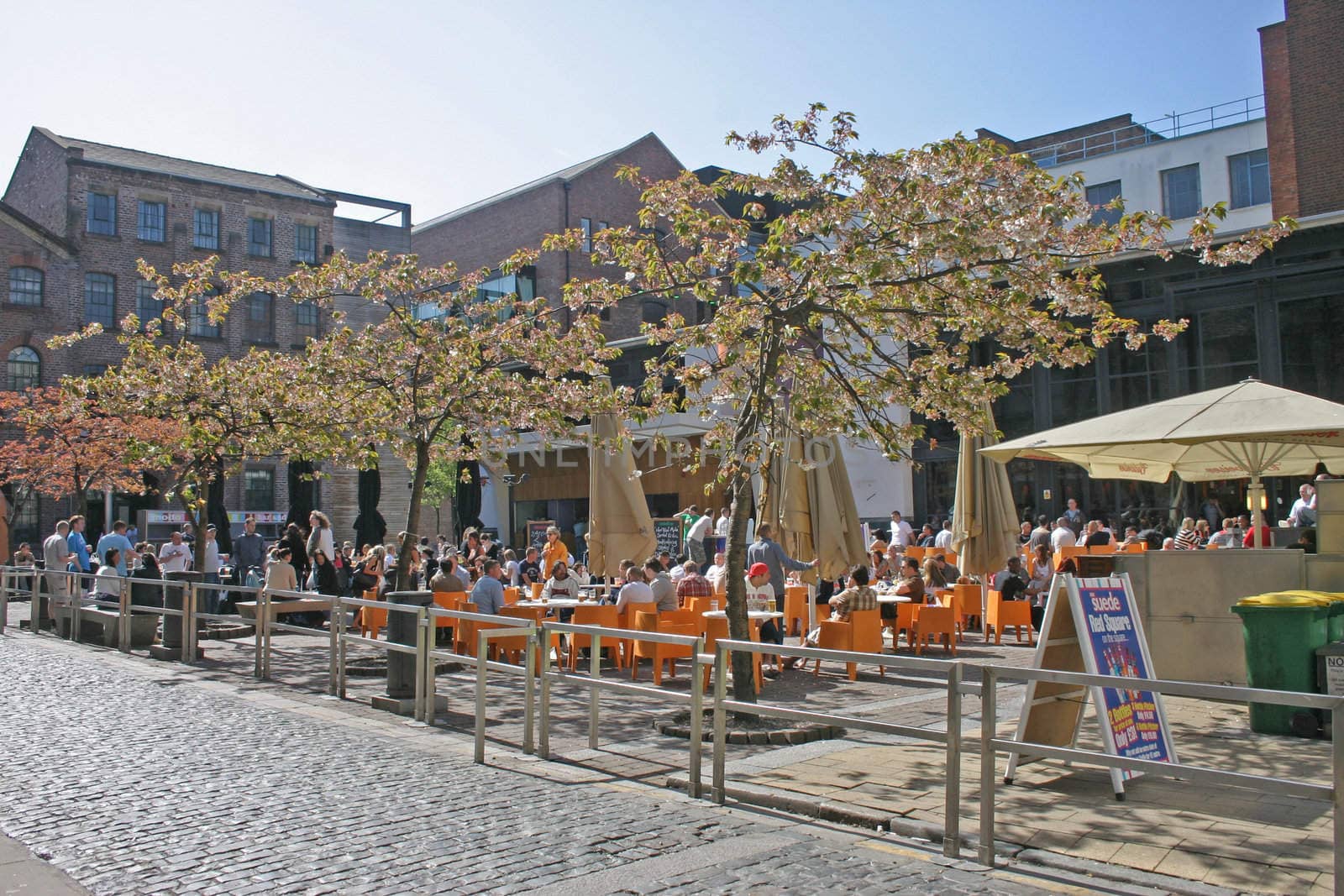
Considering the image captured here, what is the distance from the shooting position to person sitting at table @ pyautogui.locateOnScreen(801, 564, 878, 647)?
10.9 meters

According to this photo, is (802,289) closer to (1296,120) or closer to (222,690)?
(222,690)

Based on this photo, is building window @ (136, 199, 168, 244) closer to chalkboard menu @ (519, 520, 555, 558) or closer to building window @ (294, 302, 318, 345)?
building window @ (294, 302, 318, 345)

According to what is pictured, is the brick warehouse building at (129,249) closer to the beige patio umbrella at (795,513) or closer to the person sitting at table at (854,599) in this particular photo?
the beige patio umbrella at (795,513)

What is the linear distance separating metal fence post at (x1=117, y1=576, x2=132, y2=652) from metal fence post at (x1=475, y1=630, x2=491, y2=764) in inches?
328

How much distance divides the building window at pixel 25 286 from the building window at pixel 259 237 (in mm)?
7936

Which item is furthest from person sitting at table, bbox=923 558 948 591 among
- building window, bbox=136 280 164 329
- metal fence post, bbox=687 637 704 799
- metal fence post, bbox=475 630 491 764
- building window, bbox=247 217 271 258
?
building window, bbox=247 217 271 258

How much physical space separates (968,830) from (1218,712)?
421 centimetres

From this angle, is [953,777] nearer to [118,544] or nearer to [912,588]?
[912,588]

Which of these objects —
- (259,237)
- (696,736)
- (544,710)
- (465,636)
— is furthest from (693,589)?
(259,237)

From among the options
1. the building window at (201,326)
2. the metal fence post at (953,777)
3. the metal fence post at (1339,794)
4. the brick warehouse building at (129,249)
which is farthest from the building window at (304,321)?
the metal fence post at (1339,794)

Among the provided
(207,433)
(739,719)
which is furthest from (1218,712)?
(207,433)

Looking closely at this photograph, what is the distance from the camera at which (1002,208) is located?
8.74 metres

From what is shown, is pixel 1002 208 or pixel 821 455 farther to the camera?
pixel 821 455

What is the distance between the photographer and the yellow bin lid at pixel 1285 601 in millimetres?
7621
